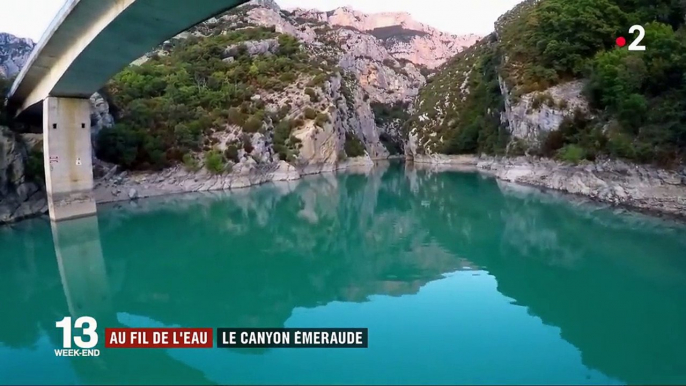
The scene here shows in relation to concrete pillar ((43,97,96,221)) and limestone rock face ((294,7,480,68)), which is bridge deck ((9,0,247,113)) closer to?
concrete pillar ((43,97,96,221))

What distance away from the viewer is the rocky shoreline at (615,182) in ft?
51.0

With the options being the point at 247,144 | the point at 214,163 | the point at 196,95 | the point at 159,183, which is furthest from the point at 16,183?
the point at 196,95

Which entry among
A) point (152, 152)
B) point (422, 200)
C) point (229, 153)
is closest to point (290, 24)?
point (229, 153)

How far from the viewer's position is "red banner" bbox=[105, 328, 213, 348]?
6.46 m

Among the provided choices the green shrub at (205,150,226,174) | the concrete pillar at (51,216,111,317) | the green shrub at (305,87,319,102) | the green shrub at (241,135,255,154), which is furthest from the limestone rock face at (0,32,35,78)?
the concrete pillar at (51,216,111,317)

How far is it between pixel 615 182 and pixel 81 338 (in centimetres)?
1888

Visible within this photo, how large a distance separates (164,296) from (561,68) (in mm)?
26006

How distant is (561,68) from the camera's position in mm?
27219

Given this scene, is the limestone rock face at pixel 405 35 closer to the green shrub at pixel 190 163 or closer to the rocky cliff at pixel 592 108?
the rocky cliff at pixel 592 108

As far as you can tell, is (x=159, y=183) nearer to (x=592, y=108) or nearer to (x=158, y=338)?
(x=158, y=338)

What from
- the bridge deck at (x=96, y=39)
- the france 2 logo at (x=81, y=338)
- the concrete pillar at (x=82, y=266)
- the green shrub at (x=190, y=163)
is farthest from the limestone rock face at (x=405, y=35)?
the france 2 logo at (x=81, y=338)

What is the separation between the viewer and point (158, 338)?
22.0 feet

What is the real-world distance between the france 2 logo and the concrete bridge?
5.86 metres

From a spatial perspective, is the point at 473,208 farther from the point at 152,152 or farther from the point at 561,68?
the point at 152,152
